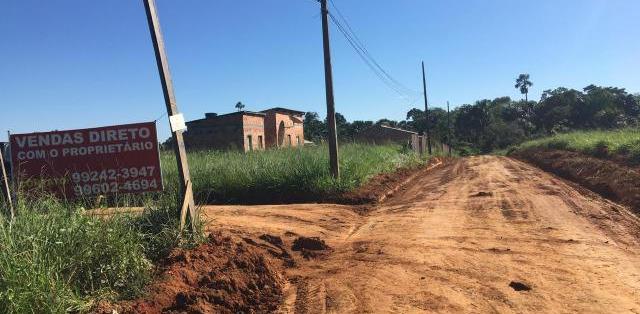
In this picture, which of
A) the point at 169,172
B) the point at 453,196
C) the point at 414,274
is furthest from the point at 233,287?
the point at 169,172

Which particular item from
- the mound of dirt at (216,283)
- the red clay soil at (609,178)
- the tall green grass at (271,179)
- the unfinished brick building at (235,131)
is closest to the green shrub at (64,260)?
the mound of dirt at (216,283)

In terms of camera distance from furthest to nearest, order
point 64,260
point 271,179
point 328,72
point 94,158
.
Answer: point 328,72, point 271,179, point 94,158, point 64,260

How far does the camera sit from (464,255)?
7883 millimetres

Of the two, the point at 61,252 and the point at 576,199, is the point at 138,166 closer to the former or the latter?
the point at 61,252

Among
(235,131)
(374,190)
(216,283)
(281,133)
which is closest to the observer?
(216,283)

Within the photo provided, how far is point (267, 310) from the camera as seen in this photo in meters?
5.90

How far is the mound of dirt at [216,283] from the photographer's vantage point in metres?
5.48

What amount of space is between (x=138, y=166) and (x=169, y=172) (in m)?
7.70

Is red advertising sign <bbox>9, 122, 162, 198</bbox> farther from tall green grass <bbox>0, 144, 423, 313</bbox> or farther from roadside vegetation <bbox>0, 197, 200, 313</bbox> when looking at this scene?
roadside vegetation <bbox>0, 197, 200, 313</bbox>

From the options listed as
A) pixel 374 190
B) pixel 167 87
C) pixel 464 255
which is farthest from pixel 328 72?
pixel 464 255

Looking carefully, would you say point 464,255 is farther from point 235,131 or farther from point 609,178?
point 235,131

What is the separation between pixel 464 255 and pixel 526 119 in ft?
328

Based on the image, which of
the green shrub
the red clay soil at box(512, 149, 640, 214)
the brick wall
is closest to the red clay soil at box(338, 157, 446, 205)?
the red clay soil at box(512, 149, 640, 214)

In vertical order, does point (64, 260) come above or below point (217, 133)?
below
